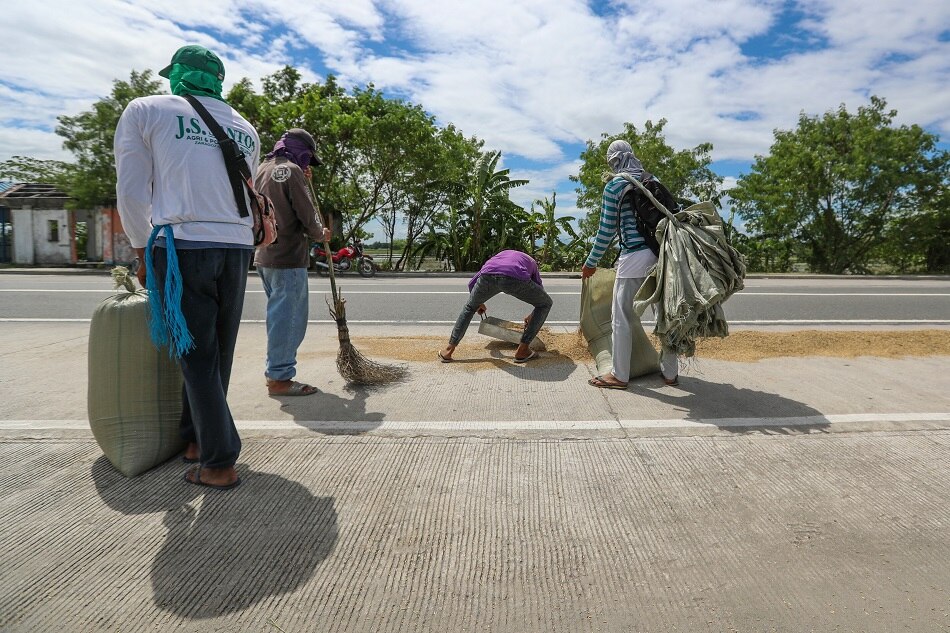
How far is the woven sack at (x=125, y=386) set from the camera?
307 centimetres

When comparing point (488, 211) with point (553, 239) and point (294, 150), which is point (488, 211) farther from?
point (294, 150)

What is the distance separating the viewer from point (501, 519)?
265cm

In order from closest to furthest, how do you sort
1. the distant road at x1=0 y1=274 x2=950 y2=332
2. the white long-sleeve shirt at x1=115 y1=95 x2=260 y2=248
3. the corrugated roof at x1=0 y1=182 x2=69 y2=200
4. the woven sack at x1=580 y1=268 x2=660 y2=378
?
the white long-sleeve shirt at x1=115 y1=95 x2=260 y2=248
the woven sack at x1=580 y1=268 x2=660 y2=378
the distant road at x1=0 y1=274 x2=950 y2=332
the corrugated roof at x1=0 y1=182 x2=69 y2=200

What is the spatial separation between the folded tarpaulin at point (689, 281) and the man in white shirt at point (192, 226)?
2.68 meters

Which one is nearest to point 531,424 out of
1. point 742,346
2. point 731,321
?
point 742,346

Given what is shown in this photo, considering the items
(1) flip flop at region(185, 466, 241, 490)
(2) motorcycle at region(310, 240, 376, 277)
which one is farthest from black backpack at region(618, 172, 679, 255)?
(2) motorcycle at region(310, 240, 376, 277)

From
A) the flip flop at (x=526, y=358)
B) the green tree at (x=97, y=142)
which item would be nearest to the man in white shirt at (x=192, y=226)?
the flip flop at (x=526, y=358)

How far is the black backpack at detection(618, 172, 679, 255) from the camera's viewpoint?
4.49 meters

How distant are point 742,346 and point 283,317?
4554mm

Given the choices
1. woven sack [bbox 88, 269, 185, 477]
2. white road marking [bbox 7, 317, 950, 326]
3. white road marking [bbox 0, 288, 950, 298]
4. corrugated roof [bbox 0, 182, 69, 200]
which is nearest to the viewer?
woven sack [bbox 88, 269, 185, 477]

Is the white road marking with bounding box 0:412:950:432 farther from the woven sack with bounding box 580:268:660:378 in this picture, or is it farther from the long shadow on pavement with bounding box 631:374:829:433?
the woven sack with bounding box 580:268:660:378

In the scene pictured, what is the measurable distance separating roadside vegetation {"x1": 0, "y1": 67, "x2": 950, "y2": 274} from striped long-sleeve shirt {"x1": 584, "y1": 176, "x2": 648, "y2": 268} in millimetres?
16052

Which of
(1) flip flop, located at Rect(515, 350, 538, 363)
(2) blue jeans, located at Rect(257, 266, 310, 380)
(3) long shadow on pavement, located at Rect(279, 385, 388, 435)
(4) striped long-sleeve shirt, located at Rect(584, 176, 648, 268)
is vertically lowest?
(3) long shadow on pavement, located at Rect(279, 385, 388, 435)

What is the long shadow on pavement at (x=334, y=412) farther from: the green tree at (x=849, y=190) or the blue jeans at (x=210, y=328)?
the green tree at (x=849, y=190)
